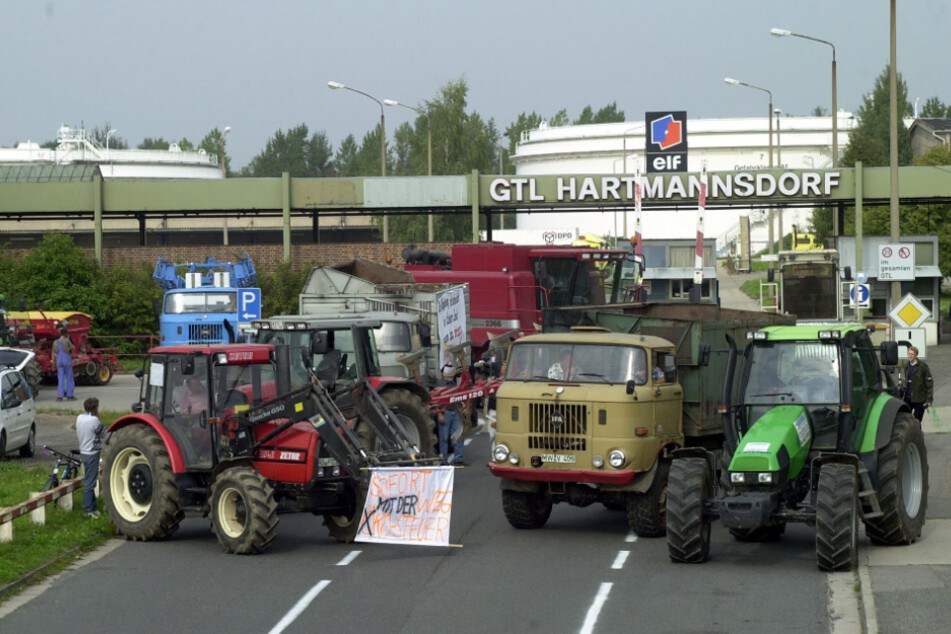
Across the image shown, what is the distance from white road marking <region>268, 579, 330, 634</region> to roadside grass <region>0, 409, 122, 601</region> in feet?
9.63

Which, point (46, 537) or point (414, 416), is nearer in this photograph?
point (46, 537)

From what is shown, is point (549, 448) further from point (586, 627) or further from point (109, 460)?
point (109, 460)

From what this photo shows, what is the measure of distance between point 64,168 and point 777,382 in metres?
65.9

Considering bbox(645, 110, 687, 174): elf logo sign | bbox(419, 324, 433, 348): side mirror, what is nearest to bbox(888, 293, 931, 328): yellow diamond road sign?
bbox(419, 324, 433, 348): side mirror

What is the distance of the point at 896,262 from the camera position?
92.4ft

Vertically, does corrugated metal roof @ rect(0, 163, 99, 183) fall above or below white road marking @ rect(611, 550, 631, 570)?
above

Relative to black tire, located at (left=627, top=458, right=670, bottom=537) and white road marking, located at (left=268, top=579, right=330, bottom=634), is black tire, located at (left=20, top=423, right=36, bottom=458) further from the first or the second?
black tire, located at (left=627, top=458, right=670, bottom=537)

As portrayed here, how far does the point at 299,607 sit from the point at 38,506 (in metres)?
5.16

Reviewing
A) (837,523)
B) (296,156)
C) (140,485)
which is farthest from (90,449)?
(296,156)

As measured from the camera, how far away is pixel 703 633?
10.7 meters

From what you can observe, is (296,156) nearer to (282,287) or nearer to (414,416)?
(282,287)

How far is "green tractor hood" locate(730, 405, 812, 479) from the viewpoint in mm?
12703

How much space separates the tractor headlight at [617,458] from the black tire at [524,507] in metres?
1.19

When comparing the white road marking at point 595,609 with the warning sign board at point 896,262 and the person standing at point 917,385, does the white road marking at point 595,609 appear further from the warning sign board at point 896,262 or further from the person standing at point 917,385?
the warning sign board at point 896,262
